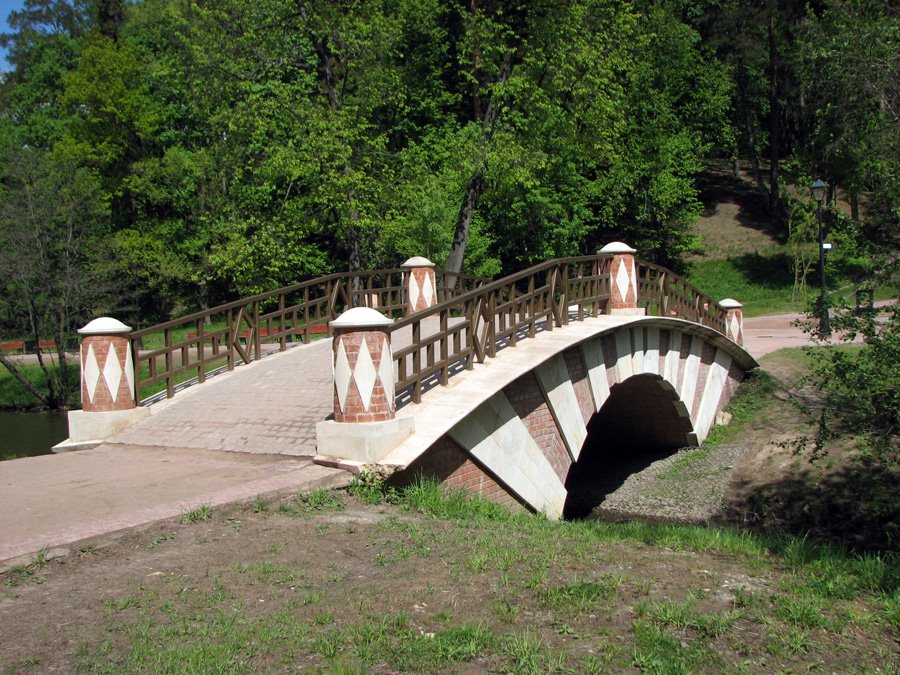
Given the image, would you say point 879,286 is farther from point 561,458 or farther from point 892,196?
point 561,458

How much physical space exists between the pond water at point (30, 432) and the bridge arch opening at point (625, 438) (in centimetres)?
1159

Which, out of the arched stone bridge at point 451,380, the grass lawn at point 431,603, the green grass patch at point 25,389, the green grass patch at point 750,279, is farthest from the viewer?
the green grass patch at point 750,279

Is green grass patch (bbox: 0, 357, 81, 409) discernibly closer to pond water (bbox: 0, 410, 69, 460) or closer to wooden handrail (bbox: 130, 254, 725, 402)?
pond water (bbox: 0, 410, 69, 460)

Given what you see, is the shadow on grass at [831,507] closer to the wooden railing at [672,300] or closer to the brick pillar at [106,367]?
the wooden railing at [672,300]

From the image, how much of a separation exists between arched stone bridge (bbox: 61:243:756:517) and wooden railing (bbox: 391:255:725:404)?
Answer: 0.03 m

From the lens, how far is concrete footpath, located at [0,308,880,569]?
6.43 m

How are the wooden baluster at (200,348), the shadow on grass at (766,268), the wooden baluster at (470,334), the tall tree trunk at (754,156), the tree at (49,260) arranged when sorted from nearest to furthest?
1. the wooden baluster at (470,334)
2. the wooden baluster at (200,348)
3. the tree at (49,260)
4. the shadow on grass at (766,268)
5. the tall tree trunk at (754,156)

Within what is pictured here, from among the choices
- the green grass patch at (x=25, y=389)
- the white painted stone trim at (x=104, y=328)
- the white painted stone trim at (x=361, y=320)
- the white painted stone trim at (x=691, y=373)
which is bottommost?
the green grass patch at (x=25, y=389)

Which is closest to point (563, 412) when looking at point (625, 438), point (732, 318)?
point (625, 438)

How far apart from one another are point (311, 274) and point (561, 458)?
26396mm

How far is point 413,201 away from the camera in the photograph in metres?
26.2

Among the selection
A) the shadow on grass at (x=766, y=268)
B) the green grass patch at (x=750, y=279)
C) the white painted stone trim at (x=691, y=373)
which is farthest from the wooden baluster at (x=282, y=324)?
the shadow on grass at (x=766, y=268)

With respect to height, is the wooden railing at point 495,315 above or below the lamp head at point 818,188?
below

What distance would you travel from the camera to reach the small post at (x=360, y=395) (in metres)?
8.15
